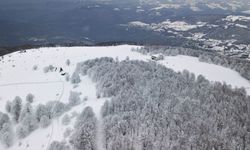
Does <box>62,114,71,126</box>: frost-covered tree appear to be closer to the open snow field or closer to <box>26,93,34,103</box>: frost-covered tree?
the open snow field

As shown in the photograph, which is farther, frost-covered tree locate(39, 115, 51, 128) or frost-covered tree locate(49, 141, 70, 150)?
frost-covered tree locate(39, 115, 51, 128)

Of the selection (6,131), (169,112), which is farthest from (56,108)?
(169,112)

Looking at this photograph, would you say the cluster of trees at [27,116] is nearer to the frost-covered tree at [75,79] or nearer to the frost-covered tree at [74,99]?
the frost-covered tree at [74,99]

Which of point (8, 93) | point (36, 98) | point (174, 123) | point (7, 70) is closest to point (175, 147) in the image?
point (174, 123)

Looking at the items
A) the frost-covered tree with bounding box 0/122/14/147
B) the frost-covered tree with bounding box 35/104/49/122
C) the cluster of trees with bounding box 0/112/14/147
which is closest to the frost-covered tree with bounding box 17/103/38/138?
the frost-covered tree with bounding box 35/104/49/122

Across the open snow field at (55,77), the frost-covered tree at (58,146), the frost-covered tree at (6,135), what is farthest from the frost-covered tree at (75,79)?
the frost-covered tree at (58,146)

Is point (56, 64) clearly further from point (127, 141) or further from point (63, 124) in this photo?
point (127, 141)
